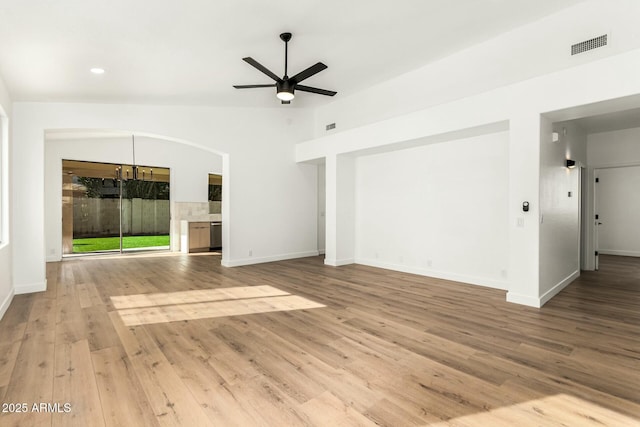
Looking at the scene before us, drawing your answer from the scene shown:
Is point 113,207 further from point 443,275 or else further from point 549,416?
point 549,416

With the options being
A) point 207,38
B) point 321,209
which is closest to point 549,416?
point 207,38

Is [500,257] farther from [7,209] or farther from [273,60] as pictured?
[7,209]

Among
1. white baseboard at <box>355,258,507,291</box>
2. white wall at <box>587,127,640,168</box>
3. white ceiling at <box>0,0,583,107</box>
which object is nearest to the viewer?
white ceiling at <box>0,0,583,107</box>

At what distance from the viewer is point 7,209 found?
14.6 ft

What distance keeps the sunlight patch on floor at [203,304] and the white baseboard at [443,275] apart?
8.40ft

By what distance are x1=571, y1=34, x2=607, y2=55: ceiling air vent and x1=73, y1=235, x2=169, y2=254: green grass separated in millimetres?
9945

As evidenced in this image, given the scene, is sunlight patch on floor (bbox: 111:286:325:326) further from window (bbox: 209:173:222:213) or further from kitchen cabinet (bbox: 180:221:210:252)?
window (bbox: 209:173:222:213)

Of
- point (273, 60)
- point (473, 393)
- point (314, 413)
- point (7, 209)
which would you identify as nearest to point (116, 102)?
point (7, 209)

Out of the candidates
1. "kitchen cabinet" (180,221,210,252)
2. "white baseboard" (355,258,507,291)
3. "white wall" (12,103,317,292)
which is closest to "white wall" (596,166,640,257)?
"white baseboard" (355,258,507,291)

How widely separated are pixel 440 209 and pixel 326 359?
392 cm

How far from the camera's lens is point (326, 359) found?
2721 mm

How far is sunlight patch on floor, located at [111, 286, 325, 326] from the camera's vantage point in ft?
12.7

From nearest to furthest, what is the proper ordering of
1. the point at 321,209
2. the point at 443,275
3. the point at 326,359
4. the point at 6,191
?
1. the point at 326,359
2. the point at 6,191
3. the point at 443,275
4. the point at 321,209

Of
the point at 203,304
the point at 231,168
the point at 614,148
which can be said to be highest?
the point at 614,148
